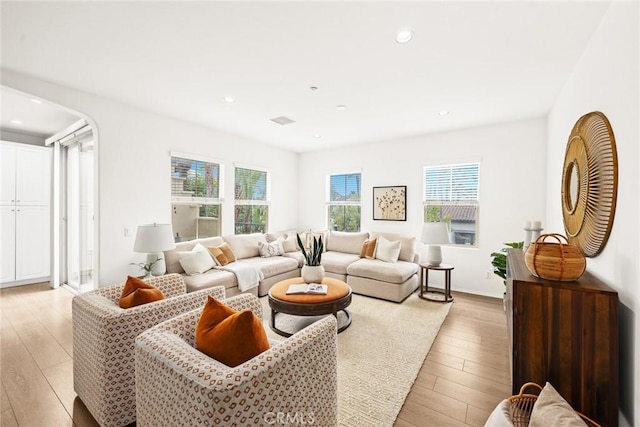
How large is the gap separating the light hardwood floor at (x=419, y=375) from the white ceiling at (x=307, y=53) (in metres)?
2.71

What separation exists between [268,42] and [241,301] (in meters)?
2.02

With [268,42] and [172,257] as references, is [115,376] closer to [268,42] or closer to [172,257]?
[172,257]

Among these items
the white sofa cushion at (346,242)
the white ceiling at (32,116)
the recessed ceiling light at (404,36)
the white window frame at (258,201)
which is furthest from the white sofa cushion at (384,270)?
the white ceiling at (32,116)

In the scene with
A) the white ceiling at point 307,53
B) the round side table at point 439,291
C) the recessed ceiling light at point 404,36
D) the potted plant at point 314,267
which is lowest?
the round side table at point 439,291

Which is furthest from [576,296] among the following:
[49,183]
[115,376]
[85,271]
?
[49,183]

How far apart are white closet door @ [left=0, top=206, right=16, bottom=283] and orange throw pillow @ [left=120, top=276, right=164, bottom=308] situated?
176 inches

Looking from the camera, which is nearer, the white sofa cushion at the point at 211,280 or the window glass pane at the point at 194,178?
the white sofa cushion at the point at 211,280

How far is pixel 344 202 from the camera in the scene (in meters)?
5.96

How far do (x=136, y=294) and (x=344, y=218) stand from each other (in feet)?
14.9

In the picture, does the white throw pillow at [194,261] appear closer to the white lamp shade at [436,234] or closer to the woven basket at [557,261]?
the white lamp shade at [436,234]

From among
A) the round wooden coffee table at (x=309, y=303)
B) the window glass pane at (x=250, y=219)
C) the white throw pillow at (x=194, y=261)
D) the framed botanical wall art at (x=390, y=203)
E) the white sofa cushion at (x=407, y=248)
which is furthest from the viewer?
the window glass pane at (x=250, y=219)

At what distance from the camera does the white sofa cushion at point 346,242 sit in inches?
205

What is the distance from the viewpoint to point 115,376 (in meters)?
1.63

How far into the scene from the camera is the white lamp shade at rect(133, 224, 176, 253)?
10.1 ft
